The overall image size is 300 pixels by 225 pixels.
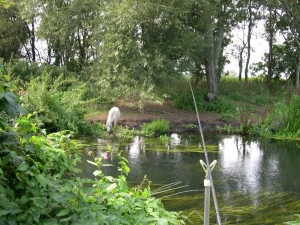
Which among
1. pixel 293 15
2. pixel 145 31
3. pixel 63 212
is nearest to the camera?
pixel 63 212

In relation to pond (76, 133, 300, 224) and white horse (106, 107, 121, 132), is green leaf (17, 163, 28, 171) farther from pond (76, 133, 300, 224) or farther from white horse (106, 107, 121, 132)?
white horse (106, 107, 121, 132)

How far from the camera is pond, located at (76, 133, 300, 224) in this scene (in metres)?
4.77

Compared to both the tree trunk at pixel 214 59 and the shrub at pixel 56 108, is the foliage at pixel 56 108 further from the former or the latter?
the tree trunk at pixel 214 59

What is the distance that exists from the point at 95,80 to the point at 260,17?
10.9 meters

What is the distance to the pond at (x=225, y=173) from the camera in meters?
4.77

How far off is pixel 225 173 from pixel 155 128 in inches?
164

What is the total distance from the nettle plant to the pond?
113 centimetres

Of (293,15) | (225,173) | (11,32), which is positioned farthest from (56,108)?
(11,32)

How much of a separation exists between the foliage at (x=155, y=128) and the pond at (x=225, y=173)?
0.68 m

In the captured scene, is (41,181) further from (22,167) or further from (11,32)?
(11,32)

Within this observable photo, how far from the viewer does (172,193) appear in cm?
544

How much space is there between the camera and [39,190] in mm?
2143

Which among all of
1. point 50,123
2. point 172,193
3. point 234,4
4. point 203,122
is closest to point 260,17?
point 234,4

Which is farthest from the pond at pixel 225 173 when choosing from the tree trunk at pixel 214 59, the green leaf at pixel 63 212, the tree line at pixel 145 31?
the tree trunk at pixel 214 59
